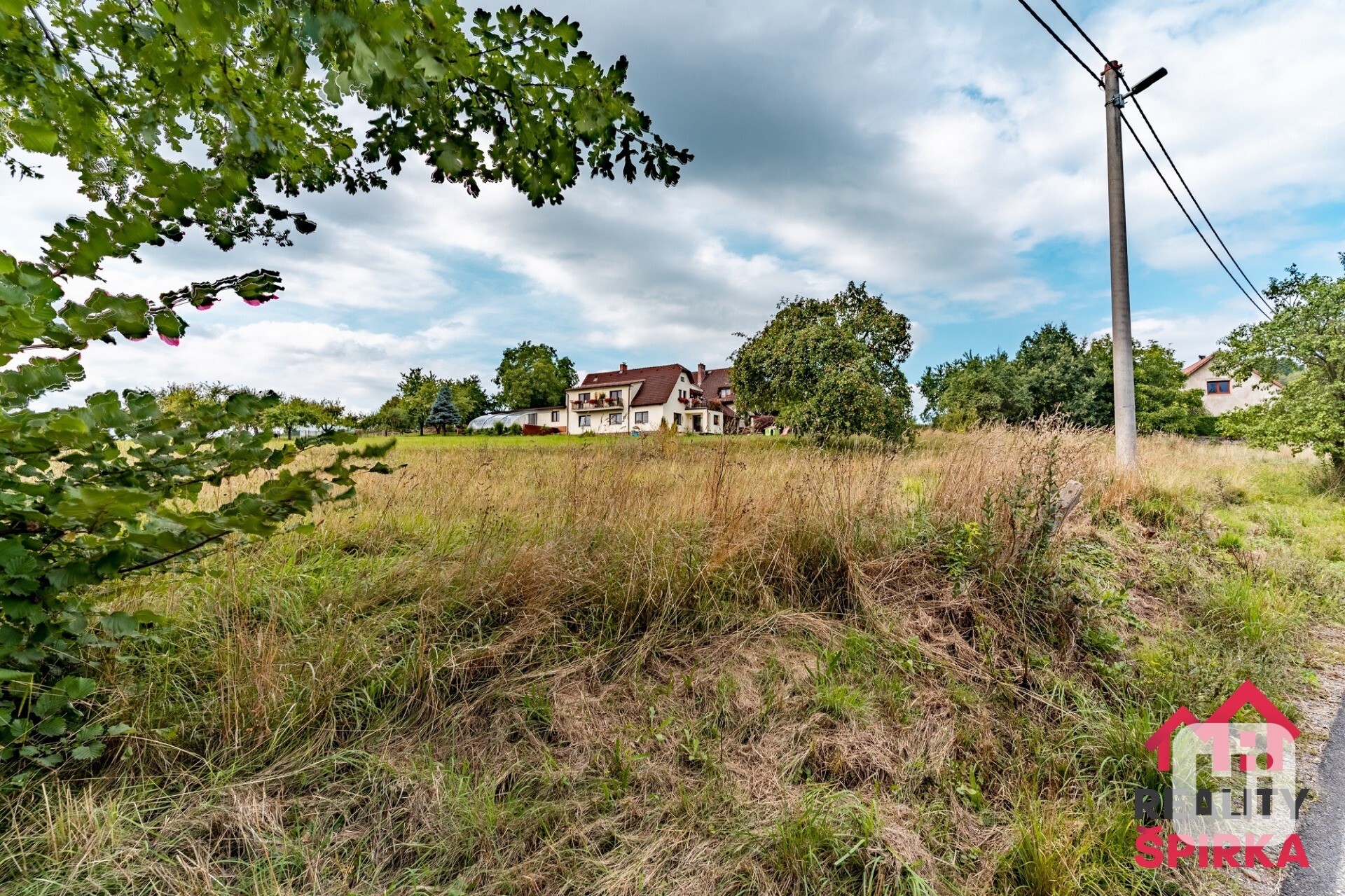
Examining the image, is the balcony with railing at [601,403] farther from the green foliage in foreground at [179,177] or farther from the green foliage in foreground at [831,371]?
the green foliage in foreground at [179,177]

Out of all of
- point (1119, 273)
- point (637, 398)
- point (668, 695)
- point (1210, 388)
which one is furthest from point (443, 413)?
point (1210, 388)

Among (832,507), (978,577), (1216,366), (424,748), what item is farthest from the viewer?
(1216,366)

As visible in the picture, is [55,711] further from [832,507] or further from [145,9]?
[832,507]

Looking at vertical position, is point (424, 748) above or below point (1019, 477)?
below

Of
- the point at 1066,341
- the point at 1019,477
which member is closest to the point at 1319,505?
the point at 1019,477

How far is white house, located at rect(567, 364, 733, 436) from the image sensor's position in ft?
151

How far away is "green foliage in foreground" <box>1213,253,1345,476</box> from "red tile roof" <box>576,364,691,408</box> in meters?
38.4

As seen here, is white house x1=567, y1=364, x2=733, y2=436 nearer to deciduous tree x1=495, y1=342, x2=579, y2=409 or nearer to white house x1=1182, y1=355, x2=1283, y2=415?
deciduous tree x1=495, y1=342, x2=579, y2=409

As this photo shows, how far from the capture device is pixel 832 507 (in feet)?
12.8

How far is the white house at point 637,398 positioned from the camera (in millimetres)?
46156

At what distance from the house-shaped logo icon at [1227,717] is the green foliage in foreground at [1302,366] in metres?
9.42

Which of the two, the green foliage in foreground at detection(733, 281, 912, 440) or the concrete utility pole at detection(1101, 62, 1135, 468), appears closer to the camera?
the concrete utility pole at detection(1101, 62, 1135, 468)

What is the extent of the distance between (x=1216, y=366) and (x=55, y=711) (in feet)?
49.9

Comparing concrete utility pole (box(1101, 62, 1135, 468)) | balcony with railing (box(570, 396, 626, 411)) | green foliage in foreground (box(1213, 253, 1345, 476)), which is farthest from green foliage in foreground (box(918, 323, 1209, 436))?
balcony with railing (box(570, 396, 626, 411))
